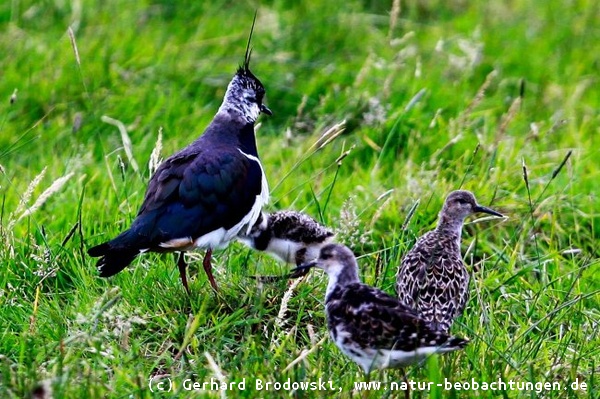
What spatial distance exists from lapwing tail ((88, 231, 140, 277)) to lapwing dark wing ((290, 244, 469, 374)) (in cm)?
103

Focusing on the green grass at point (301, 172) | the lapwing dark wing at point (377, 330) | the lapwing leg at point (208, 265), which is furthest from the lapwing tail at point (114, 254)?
the lapwing dark wing at point (377, 330)

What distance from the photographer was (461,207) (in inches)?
241

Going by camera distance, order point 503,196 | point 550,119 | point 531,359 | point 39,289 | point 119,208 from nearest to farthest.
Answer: point 531,359
point 39,289
point 119,208
point 503,196
point 550,119

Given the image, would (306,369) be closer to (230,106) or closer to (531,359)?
(531,359)

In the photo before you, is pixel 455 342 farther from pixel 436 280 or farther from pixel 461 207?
pixel 461 207

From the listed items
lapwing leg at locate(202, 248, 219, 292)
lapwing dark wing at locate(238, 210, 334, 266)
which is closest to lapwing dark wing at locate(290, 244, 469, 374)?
lapwing leg at locate(202, 248, 219, 292)

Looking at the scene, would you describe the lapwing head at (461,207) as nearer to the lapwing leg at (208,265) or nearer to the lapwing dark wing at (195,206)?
the lapwing dark wing at (195,206)

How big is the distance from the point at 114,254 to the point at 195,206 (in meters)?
0.53

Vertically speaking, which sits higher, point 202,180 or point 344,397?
point 202,180

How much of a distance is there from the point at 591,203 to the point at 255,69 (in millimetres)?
2931

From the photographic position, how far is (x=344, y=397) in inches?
180

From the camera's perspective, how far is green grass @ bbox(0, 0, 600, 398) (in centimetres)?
501

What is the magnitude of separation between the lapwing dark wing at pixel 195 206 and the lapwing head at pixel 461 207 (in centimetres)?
100

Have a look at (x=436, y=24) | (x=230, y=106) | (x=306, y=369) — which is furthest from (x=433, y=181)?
(x=436, y=24)
